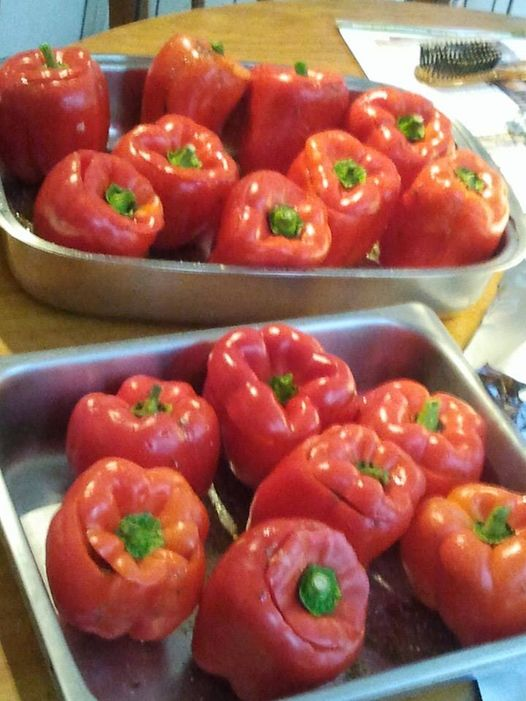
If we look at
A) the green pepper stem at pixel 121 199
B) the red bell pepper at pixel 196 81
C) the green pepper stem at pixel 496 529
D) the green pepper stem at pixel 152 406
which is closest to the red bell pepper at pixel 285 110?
the red bell pepper at pixel 196 81

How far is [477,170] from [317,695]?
26.1 inches

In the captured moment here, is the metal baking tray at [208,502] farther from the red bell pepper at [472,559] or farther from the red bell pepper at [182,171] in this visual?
the red bell pepper at [182,171]

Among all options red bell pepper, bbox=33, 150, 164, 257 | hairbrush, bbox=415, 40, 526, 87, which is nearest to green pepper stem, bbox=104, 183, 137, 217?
red bell pepper, bbox=33, 150, 164, 257

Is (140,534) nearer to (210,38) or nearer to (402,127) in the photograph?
(402,127)

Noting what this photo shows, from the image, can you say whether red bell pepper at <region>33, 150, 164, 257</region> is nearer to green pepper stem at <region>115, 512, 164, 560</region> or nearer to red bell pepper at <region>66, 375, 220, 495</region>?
red bell pepper at <region>66, 375, 220, 495</region>

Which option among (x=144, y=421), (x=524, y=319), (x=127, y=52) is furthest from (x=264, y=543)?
(x=127, y=52)

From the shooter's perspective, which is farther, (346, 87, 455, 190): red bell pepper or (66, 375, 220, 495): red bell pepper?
(346, 87, 455, 190): red bell pepper

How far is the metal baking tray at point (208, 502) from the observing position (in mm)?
609

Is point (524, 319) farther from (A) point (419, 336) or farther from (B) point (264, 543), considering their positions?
(B) point (264, 543)

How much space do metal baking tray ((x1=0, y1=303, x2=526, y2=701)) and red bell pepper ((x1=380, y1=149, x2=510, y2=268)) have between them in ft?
0.40

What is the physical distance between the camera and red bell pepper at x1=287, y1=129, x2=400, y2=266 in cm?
98

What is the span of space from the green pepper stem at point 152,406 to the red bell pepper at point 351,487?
0.33ft

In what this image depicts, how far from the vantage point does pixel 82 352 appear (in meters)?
0.79

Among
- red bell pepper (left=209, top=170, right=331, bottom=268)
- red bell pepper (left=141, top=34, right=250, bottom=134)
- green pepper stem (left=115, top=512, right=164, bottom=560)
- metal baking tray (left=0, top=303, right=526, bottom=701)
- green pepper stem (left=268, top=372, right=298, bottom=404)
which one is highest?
red bell pepper (left=141, top=34, right=250, bottom=134)
